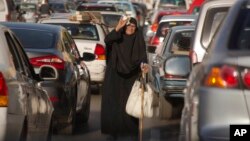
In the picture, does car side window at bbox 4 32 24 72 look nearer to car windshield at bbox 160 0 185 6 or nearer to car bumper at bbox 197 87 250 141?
car bumper at bbox 197 87 250 141

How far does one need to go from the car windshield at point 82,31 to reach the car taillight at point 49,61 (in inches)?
301

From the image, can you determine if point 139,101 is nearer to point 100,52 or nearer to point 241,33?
point 241,33

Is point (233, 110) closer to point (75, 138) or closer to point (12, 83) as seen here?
point (12, 83)

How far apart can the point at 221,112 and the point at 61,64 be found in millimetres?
7165

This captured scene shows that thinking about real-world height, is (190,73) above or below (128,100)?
above

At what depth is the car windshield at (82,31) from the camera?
837 inches

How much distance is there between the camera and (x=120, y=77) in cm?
1393

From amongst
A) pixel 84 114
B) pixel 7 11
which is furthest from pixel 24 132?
pixel 7 11

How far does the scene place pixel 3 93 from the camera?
25.9 ft

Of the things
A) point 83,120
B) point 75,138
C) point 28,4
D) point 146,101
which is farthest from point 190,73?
point 28,4

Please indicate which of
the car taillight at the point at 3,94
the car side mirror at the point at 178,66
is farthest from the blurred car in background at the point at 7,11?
the car taillight at the point at 3,94

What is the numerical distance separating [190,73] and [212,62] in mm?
1803

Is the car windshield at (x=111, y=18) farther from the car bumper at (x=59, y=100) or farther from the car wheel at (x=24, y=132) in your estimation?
the car wheel at (x=24, y=132)

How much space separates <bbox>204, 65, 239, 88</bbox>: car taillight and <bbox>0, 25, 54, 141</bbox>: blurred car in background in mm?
1903
